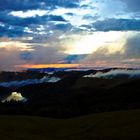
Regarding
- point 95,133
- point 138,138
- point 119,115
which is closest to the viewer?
point 138,138

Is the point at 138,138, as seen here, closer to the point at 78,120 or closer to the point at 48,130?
the point at 48,130

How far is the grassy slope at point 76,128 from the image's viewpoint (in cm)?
3056

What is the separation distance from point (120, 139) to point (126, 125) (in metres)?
5.93

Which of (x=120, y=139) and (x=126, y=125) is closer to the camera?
(x=120, y=139)

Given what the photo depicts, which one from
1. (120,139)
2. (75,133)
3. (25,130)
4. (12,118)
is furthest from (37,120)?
Answer: (120,139)

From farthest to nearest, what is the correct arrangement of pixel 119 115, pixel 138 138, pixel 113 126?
pixel 119 115 < pixel 113 126 < pixel 138 138

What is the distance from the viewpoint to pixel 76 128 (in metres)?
35.9

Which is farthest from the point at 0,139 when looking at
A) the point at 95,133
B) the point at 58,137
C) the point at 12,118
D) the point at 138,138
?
the point at 12,118

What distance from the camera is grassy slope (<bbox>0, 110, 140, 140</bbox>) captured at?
30562 millimetres

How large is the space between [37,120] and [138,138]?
14909 millimetres

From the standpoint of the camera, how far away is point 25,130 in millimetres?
35562

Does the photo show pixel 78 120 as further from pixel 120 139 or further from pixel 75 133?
pixel 120 139

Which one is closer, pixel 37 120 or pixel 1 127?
pixel 1 127

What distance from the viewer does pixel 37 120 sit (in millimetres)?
40906
